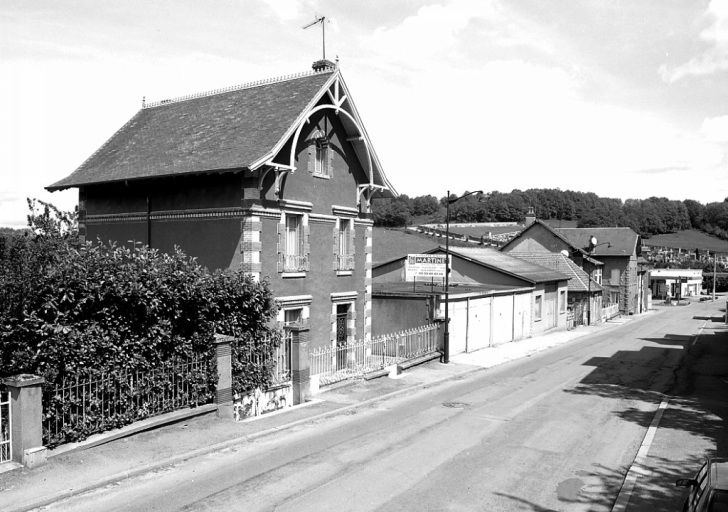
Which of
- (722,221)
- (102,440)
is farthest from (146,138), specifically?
(722,221)

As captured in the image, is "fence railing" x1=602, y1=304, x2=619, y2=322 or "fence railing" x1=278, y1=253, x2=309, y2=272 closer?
"fence railing" x1=278, y1=253, x2=309, y2=272

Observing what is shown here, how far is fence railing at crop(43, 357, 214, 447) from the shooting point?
38.4ft

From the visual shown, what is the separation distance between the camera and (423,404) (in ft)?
59.4

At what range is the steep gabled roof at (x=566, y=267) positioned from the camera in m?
50.4

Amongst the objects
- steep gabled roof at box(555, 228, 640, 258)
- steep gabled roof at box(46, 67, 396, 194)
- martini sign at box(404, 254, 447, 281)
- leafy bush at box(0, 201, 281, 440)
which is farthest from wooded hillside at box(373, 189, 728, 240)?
leafy bush at box(0, 201, 281, 440)

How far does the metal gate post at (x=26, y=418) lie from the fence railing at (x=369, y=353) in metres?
9.19

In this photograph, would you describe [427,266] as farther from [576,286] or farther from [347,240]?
[576,286]

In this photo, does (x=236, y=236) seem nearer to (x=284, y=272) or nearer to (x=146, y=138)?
(x=284, y=272)

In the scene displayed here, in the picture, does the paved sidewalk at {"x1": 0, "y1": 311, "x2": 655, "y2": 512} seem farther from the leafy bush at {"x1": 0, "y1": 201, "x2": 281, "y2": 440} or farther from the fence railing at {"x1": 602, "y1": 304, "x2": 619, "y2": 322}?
the fence railing at {"x1": 602, "y1": 304, "x2": 619, "y2": 322}

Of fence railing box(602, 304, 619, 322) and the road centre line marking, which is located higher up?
the road centre line marking

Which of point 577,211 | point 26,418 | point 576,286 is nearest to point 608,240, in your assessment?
point 576,286

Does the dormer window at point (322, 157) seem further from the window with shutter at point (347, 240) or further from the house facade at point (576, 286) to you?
the house facade at point (576, 286)

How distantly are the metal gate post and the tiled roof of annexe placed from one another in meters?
10.0

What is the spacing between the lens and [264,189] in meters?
20.4
